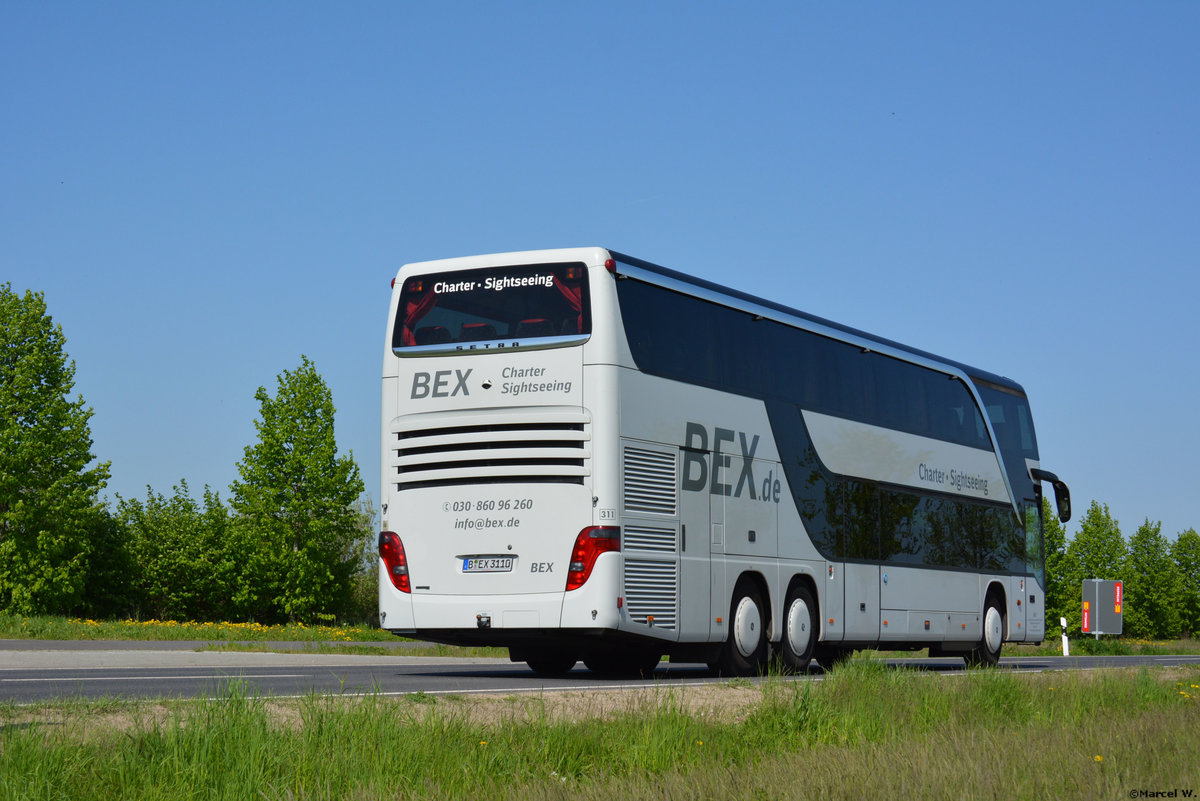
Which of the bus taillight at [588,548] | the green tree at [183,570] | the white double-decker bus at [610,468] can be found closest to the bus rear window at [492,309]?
the white double-decker bus at [610,468]

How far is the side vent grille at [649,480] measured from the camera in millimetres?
15242

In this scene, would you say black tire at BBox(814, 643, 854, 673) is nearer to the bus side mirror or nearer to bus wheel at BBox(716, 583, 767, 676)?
bus wheel at BBox(716, 583, 767, 676)

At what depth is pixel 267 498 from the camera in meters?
53.2

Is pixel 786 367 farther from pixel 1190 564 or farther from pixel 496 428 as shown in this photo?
pixel 1190 564

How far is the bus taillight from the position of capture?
1488cm

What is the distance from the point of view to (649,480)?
15570mm

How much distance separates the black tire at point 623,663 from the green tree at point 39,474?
31.5m

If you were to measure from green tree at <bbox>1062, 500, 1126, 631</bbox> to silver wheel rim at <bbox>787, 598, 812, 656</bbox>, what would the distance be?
7764 centimetres

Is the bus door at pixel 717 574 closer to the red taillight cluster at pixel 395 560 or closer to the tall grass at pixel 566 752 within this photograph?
the red taillight cluster at pixel 395 560

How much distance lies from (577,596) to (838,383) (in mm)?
6217

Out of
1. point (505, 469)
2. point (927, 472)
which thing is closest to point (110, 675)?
point (505, 469)

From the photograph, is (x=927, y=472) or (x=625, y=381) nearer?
(x=625, y=381)

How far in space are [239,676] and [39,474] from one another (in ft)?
113

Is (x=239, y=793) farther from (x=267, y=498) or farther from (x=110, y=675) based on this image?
(x=267, y=498)
